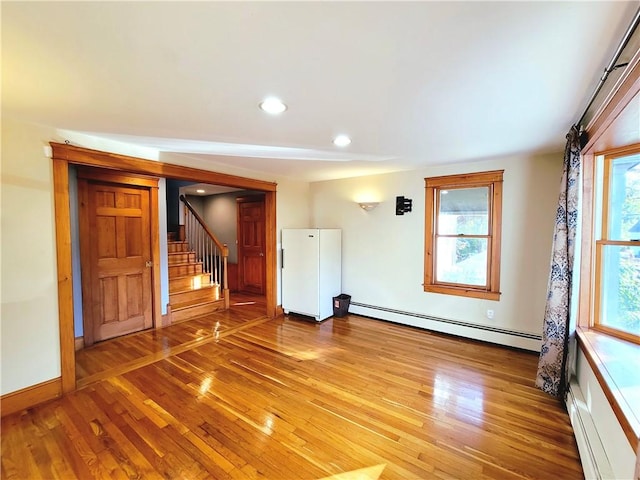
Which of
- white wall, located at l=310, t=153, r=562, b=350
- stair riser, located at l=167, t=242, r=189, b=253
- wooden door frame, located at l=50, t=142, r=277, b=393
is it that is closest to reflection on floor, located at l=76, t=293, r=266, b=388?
wooden door frame, located at l=50, t=142, r=277, b=393

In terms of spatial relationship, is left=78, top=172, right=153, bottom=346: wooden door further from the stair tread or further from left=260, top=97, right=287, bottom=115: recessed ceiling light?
left=260, top=97, right=287, bottom=115: recessed ceiling light

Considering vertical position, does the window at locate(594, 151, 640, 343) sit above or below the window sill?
above

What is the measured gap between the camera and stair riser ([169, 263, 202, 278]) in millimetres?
4715

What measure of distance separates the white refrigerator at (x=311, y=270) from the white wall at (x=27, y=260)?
9.15 feet

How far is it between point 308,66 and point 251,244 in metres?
5.08

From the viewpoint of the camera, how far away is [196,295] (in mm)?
4703

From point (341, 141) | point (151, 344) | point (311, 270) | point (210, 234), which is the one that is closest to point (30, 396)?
point (151, 344)

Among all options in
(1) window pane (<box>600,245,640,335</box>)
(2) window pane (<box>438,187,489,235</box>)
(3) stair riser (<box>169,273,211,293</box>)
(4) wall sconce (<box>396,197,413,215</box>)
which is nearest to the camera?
(1) window pane (<box>600,245,640,335</box>)

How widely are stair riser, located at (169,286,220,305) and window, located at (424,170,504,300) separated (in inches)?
140

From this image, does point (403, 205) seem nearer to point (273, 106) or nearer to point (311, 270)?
point (311, 270)

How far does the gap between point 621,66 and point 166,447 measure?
339 centimetres

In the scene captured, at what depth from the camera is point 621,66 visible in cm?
138

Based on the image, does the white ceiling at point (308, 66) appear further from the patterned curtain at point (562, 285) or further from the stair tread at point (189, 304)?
the stair tread at point (189, 304)

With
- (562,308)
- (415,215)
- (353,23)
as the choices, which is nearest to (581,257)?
(562,308)
